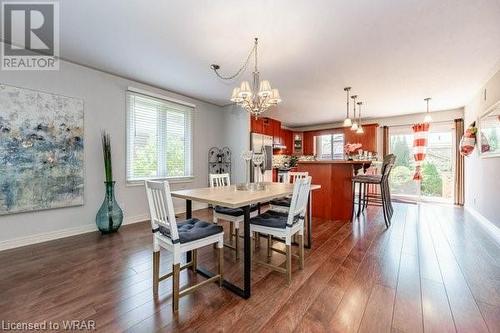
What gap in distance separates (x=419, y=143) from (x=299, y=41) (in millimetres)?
5077

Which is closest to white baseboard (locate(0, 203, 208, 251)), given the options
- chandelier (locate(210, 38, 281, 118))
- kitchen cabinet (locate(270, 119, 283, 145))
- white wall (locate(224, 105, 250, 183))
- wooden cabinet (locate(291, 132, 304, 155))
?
white wall (locate(224, 105, 250, 183))

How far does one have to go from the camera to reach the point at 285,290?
1816 mm

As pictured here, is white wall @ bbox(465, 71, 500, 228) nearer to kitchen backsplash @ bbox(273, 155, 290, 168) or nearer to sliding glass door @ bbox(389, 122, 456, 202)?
sliding glass door @ bbox(389, 122, 456, 202)

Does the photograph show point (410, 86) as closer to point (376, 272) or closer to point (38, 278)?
point (376, 272)

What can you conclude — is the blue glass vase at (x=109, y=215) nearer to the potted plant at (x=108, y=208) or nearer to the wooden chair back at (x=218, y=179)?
the potted plant at (x=108, y=208)

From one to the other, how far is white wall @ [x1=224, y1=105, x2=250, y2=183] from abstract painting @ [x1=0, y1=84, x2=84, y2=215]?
2.93 meters

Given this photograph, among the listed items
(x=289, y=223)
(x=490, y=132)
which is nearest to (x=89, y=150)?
(x=289, y=223)

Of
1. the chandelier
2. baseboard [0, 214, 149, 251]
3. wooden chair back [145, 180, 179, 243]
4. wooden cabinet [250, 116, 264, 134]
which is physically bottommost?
baseboard [0, 214, 149, 251]

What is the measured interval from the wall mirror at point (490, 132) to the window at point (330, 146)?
135 inches

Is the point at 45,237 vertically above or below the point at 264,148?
below

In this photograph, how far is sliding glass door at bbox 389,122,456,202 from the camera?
18.3 ft

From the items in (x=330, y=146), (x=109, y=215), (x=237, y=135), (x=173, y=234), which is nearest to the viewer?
(x=173, y=234)

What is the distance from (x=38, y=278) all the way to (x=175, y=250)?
1.47 metres

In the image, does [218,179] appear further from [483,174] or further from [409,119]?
[409,119]
